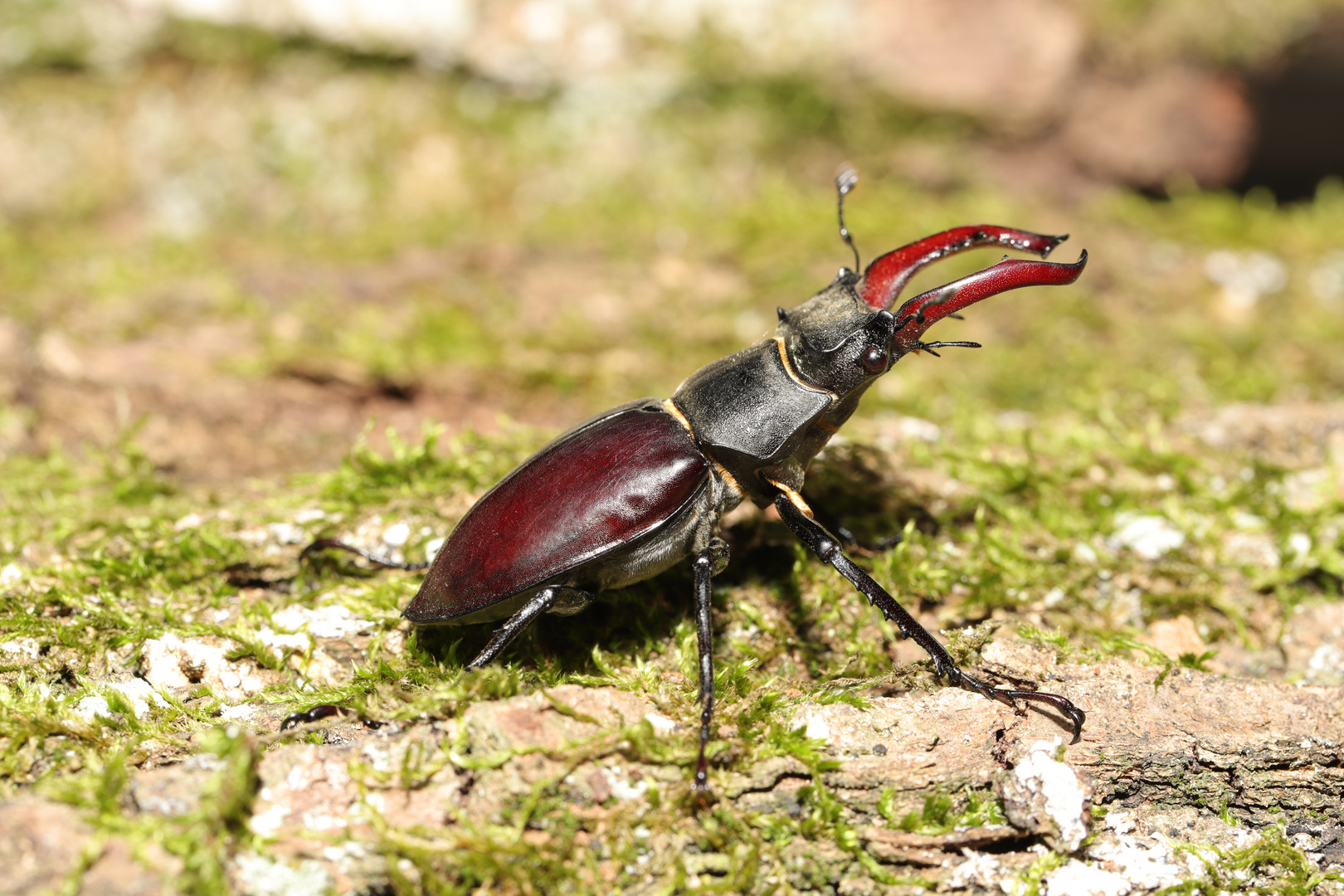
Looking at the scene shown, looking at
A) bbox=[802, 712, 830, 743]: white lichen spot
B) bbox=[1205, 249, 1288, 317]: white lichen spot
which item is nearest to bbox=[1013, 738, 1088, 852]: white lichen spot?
bbox=[802, 712, 830, 743]: white lichen spot

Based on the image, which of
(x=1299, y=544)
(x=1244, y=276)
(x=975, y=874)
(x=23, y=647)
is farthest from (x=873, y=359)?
(x=1244, y=276)

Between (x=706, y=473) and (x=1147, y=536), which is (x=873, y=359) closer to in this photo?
(x=706, y=473)

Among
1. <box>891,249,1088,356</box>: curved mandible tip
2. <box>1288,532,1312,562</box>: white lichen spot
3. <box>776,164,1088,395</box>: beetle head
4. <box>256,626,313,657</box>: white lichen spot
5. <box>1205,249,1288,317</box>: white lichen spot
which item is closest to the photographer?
<box>891,249,1088,356</box>: curved mandible tip

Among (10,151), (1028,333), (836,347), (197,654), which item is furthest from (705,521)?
(10,151)

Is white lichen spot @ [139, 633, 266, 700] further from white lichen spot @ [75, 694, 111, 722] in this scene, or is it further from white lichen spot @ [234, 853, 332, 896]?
white lichen spot @ [234, 853, 332, 896]

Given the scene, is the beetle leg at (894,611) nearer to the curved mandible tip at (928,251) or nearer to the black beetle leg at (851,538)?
the black beetle leg at (851,538)

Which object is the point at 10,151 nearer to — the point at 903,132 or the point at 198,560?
the point at 198,560

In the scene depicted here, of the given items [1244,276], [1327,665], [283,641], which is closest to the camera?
[283,641]
